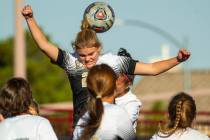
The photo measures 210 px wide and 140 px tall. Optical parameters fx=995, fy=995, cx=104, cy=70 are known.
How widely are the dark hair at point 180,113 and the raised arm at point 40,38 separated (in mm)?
1405

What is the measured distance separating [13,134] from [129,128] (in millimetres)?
927

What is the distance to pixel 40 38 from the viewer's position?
9164 mm

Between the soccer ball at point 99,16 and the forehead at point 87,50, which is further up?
the soccer ball at point 99,16

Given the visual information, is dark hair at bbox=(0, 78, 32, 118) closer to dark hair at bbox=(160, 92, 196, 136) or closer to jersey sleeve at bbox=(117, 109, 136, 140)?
jersey sleeve at bbox=(117, 109, 136, 140)

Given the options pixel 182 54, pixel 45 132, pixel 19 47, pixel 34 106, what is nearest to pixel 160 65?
pixel 182 54

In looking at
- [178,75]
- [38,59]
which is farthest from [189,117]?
[38,59]

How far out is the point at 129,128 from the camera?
306 inches

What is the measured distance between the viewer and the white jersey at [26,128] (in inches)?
307

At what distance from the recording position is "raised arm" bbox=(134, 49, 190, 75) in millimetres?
8992

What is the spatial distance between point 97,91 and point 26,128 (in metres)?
0.68

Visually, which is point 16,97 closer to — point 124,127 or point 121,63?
point 124,127

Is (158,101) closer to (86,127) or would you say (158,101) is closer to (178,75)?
(178,75)

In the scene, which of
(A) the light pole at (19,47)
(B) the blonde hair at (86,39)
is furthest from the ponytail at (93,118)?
(A) the light pole at (19,47)

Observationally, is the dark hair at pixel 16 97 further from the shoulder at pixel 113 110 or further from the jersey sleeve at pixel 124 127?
the jersey sleeve at pixel 124 127
